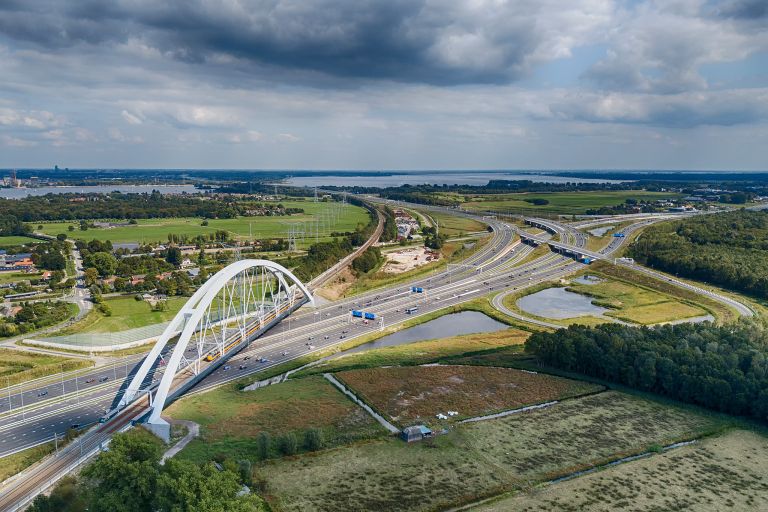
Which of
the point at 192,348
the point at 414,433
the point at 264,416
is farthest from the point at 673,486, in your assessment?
the point at 192,348

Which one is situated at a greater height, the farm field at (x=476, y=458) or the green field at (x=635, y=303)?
the green field at (x=635, y=303)

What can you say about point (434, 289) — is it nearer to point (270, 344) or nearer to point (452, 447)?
point (270, 344)

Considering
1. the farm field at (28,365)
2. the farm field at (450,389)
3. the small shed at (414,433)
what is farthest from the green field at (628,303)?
the farm field at (28,365)

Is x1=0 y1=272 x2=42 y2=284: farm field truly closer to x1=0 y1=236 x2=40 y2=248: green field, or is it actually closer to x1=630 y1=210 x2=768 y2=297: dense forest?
x1=0 y1=236 x2=40 y2=248: green field

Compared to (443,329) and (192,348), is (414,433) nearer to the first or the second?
(192,348)

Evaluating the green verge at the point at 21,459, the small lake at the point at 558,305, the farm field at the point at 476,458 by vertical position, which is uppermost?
the small lake at the point at 558,305

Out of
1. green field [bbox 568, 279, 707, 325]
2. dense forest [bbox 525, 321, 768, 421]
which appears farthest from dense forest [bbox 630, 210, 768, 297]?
dense forest [bbox 525, 321, 768, 421]

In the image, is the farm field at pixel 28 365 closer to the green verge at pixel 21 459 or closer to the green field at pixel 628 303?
the green verge at pixel 21 459
